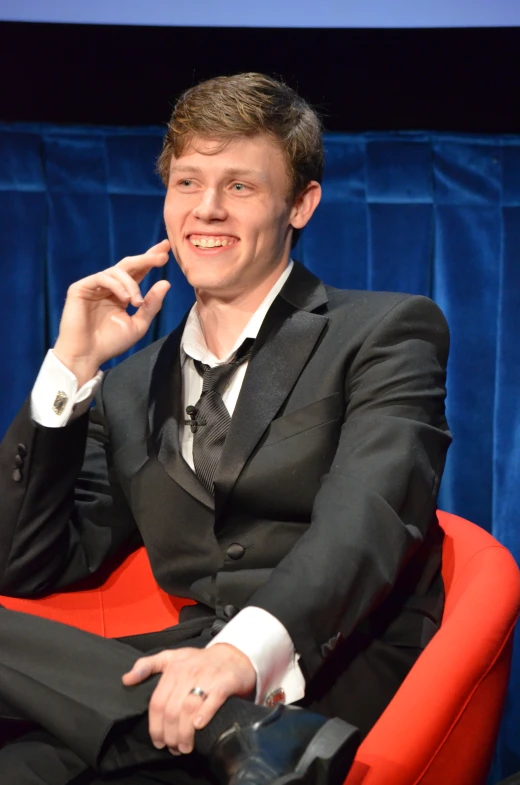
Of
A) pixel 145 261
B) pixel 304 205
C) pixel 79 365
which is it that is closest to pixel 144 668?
pixel 79 365

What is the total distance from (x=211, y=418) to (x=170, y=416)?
95 mm

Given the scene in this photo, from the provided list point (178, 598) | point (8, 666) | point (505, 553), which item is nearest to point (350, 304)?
point (505, 553)

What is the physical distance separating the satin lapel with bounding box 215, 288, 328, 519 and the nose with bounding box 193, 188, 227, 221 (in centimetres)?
18

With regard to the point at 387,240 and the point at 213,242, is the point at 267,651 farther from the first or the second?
the point at 387,240

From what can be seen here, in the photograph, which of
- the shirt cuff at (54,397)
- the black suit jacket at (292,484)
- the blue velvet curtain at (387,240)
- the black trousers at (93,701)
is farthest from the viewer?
the blue velvet curtain at (387,240)

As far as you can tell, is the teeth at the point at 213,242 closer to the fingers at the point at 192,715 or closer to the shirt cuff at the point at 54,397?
the shirt cuff at the point at 54,397

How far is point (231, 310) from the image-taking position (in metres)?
1.75

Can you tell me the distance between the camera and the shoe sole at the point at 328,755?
1.02m

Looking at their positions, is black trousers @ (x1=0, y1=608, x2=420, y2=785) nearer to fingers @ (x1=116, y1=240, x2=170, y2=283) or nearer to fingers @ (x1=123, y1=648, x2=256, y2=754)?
fingers @ (x1=123, y1=648, x2=256, y2=754)

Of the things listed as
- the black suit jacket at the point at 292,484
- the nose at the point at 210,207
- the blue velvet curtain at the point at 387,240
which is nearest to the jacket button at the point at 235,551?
the black suit jacket at the point at 292,484

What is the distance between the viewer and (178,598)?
5.83 feet

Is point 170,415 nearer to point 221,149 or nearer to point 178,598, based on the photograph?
point 178,598

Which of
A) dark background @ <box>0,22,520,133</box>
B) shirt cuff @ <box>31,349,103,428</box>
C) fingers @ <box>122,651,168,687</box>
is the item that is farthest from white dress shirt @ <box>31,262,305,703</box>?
dark background @ <box>0,22,520,133</box>

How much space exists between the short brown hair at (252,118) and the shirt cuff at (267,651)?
0.84 metres
